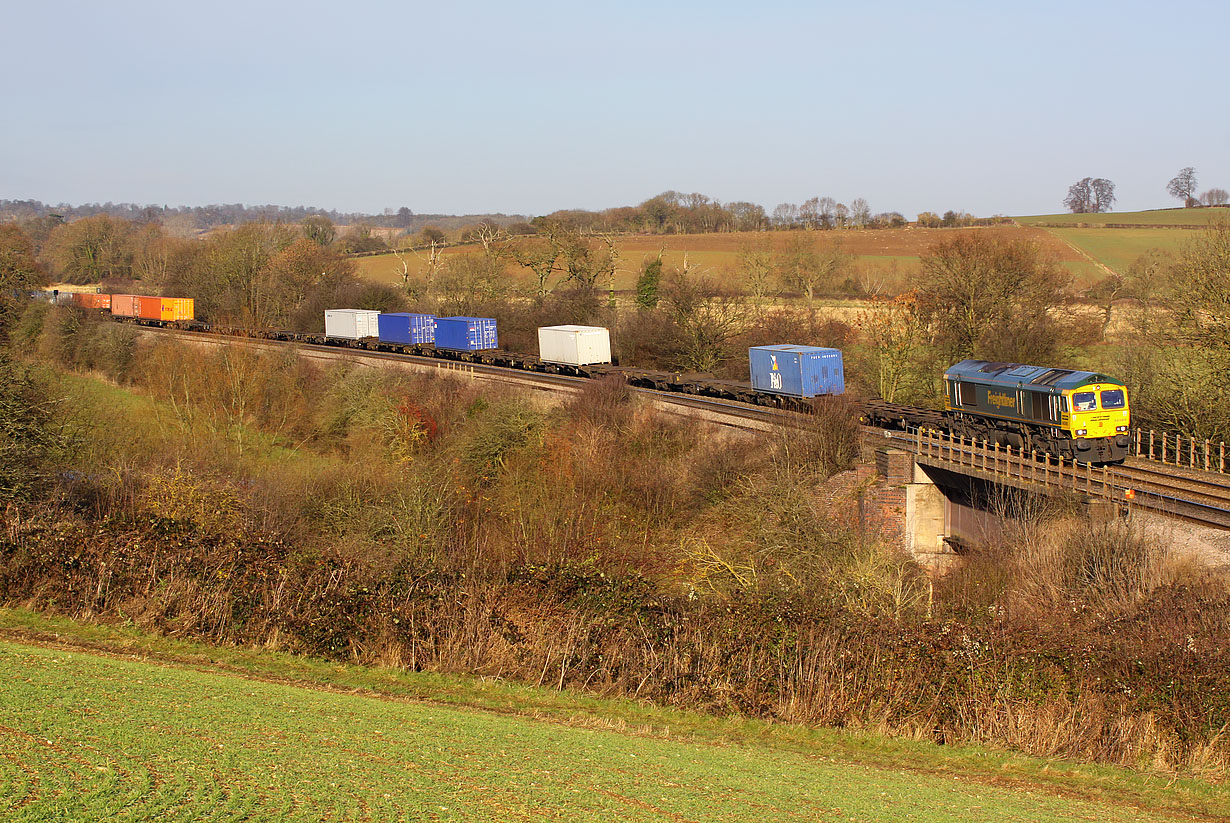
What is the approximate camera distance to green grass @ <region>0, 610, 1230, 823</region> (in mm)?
8258

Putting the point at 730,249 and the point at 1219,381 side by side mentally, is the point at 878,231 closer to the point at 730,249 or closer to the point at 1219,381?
the point at 730,249

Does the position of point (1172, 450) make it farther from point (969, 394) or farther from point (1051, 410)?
point (1051, 410)

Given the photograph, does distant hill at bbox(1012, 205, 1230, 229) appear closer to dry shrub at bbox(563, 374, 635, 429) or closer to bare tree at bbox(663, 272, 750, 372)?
bare tree at bbox(663, 272, 750, 372)

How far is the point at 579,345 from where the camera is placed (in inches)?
1906

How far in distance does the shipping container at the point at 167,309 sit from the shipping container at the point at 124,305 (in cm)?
64

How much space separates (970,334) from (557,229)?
33341 mm

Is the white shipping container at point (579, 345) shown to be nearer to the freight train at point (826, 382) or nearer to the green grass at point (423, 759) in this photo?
the freight train at point (826, 382)

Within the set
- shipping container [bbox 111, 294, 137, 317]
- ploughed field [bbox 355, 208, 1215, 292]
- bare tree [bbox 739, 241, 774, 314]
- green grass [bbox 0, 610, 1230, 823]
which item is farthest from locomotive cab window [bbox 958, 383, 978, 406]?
shipping container [bbox 111, 294, 137, 317]

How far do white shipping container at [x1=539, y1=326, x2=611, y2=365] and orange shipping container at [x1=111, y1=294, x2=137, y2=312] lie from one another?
144 feet

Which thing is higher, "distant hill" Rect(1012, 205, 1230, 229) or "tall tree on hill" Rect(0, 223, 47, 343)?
"distant hill" Rect(1012, 205, 1230, 229)

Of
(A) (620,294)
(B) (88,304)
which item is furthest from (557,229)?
(B) (88,304)

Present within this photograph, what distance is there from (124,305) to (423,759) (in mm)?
78219

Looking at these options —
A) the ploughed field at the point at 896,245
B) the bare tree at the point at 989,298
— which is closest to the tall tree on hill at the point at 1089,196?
the ploughed field at the point at 896,245

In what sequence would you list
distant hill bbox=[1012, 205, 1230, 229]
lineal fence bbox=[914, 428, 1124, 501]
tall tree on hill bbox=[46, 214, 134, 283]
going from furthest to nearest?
tall tree on hill bbox=[46, 214, 134, 283]
distant hill bbox=[1012, 205, 1230, 229]
lineal fence bbox=[914, 428, 1124, 501]
